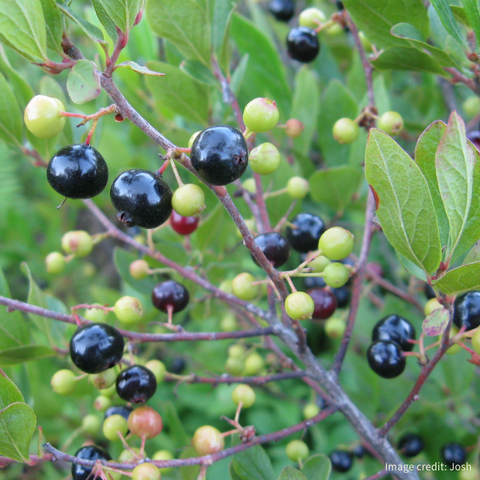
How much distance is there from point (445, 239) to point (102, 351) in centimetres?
99

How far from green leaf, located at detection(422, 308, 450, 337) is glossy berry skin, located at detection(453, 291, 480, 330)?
21 centimetres

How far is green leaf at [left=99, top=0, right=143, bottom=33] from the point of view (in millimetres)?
993

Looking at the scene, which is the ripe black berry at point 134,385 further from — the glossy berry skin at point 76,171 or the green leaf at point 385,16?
the green leaf at point 385,16

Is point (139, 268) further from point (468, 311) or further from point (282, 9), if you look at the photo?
point (282, 9)

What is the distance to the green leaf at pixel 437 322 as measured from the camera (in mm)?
1121

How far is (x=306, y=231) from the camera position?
1.67 meters

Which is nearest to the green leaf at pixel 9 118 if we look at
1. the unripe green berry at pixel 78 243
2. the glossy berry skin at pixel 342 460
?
the unripe green berry at pixel 78 243

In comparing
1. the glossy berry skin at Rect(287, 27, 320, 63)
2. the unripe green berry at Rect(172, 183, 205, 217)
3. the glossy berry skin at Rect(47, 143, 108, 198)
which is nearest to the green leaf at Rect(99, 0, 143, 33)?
the glossy berry skin at Rect(47, 143, 108, 198)

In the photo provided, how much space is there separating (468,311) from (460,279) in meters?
0.33

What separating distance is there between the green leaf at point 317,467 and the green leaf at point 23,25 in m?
1.30

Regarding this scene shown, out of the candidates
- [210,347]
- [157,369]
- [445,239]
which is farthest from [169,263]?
[210,347]

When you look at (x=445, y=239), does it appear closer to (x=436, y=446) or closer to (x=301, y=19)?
(x=436, y=446)

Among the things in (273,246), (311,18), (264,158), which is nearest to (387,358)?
(273,246)

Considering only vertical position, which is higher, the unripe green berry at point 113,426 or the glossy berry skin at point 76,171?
the glossy berry skin at point 76,171
